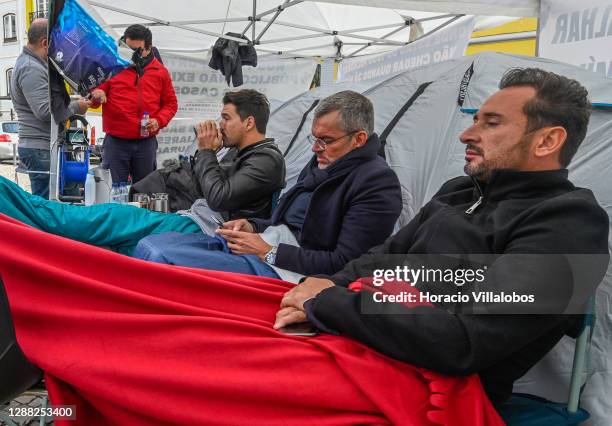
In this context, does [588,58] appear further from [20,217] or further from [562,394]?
[20,217]

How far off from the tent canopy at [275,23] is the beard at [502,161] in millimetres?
4338

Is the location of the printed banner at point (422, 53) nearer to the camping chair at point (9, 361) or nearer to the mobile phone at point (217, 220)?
the mobile phone at point (217, 220)

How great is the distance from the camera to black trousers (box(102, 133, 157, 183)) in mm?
4516

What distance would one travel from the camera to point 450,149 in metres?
2.81

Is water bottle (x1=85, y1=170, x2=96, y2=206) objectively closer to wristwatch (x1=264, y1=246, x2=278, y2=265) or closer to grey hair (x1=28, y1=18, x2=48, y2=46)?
grey hair (x1=28, y1=18, x2=48, y2=46)

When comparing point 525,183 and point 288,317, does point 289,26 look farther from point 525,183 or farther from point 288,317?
point 288,317

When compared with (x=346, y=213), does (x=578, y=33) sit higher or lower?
higher

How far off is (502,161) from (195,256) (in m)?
1.16

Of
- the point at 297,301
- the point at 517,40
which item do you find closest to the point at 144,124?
the point at 297,301

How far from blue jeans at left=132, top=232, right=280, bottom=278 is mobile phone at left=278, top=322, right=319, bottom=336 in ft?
2.01

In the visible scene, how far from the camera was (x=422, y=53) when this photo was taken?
5.09 m

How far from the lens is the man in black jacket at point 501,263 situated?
46.4 inches

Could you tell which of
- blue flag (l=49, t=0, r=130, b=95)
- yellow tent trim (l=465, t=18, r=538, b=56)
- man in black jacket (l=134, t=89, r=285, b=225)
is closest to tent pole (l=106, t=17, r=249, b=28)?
blue flag (l=49, t=0, r=130, b=95)

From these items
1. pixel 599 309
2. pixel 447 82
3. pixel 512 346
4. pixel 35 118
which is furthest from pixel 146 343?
pixel 35 118
